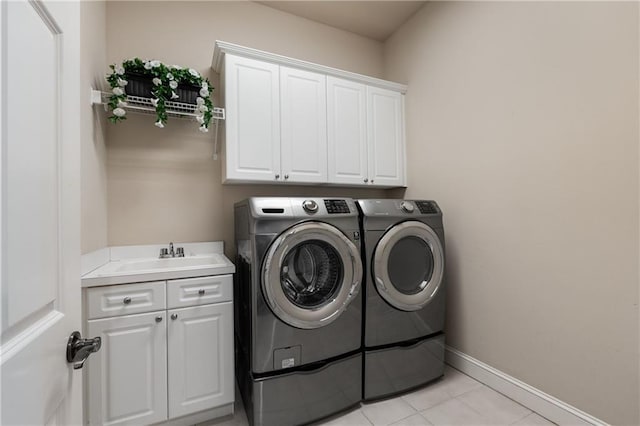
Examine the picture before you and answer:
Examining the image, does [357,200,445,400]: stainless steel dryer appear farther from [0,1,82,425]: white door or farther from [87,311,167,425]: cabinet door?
[0,1,82,425]: white door

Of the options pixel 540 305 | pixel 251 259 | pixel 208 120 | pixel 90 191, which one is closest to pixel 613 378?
pixel 540 305

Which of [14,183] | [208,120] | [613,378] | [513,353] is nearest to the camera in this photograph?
[14,183]

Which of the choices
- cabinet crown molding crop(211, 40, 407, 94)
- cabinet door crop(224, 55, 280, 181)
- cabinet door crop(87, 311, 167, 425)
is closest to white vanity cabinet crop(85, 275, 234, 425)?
cabinet door crop(87, 311, 167, 425)

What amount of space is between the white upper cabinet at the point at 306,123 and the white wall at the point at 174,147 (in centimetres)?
34

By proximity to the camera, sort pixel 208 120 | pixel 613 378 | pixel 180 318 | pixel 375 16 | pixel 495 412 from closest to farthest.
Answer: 1. pixel 613 378
2. pixel 180 318
3. pixel 495 412
4. pixel 208 120
5. pixel 375 16

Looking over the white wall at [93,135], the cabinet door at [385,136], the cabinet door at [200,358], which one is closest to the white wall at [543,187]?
the cabinet door at [385,136]

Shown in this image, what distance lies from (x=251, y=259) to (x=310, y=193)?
47.1 inches

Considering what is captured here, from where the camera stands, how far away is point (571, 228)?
1.56 metres

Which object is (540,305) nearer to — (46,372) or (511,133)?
(511,133)

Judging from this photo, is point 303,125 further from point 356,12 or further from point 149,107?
point 356,12

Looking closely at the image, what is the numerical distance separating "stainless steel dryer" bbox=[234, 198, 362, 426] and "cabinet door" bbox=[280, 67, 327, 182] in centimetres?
56

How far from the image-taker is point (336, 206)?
176cm

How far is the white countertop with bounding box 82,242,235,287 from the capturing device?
1446 mm

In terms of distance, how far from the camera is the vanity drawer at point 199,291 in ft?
5.05
